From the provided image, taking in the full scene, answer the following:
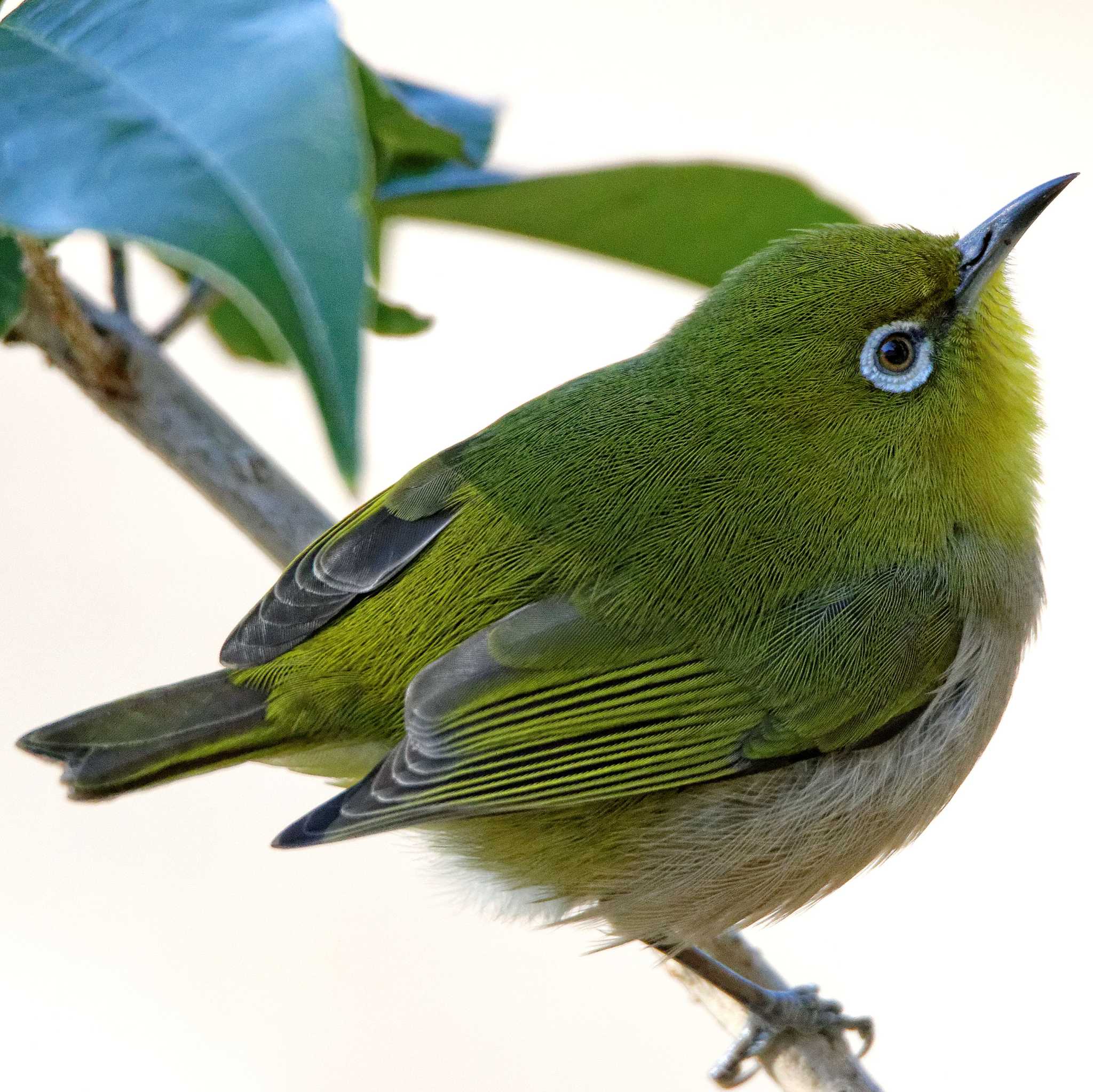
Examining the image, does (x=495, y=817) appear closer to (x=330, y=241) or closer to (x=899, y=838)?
(x=899, y=838)

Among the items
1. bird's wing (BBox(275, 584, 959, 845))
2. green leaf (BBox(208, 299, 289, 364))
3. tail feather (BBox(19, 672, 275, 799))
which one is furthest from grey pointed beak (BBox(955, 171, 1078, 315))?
tail feather (BBox(19, 672, 275, 799))

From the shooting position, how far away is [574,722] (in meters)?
2.36

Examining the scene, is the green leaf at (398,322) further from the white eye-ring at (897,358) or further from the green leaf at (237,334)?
the white eye-ring at (897,358)

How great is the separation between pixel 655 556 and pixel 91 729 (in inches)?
37.8

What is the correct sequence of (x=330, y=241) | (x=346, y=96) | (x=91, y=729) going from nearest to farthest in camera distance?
(x=330, y=241) < (x=346, y=96) < (x=91, y=729)

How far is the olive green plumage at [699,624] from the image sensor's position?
2346 mm

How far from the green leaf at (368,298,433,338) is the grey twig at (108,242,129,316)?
1.44 feet

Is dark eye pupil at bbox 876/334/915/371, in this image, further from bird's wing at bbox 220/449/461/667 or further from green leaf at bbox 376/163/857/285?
bird's wing at bbox 220/449/461/667

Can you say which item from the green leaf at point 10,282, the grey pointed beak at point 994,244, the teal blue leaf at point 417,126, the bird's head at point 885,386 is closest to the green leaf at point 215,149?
the green leaf at point 10,282

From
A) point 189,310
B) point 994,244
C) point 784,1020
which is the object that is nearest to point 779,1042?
point 784,1020

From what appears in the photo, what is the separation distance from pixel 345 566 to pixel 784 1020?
1.24 metres

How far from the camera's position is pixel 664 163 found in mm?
2479

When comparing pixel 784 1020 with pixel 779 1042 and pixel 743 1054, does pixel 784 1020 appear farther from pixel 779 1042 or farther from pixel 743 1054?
pixel 743 1054

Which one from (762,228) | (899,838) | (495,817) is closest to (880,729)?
(899,838)
